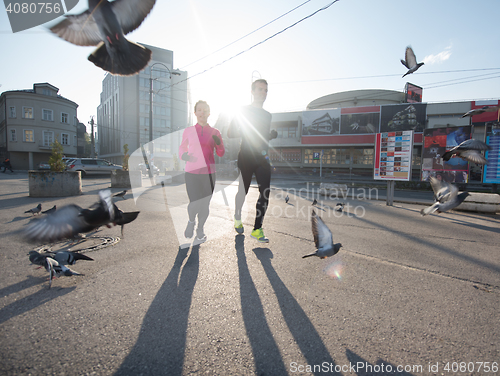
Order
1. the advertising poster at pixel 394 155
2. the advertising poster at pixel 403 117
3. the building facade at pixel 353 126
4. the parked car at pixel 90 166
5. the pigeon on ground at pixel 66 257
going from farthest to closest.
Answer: the advertising poster at pixel 403 117 → the building facade at pixel 353 126 → the parked car at pixel 90 166 → the advertising poster at pixel 394 155 → the pigeon on ground at pixel 66 257

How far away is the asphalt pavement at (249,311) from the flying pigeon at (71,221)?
0.10m

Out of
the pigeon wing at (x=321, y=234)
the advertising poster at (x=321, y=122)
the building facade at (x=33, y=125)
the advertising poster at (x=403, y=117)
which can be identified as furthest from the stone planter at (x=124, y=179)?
the advertising poster at (x=403, y=117)

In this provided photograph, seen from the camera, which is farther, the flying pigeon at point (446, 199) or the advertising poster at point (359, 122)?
the advertising poster at point (359, 122)

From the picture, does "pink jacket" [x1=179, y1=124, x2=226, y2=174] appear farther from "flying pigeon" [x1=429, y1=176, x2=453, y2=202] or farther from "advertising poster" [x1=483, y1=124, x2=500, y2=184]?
"advertising poster" [x1=483, y1=124, x2=500, y2=184]

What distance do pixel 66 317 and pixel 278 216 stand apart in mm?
4227

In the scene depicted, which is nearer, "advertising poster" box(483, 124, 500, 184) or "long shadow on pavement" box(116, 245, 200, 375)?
"long shadow on pavement" box(116, 245, 200, 375)

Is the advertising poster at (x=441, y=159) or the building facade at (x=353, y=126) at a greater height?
the building facade at (x=353, y=126)

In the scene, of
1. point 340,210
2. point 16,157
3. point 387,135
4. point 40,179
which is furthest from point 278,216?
point 16,157

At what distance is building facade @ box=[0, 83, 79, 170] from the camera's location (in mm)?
29609

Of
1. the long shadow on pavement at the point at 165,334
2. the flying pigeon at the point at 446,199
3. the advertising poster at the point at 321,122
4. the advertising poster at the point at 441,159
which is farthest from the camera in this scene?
the advertising poster at the point at 321,122

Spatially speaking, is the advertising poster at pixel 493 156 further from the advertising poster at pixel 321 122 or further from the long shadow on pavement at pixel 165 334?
the advertising poster at pixel 321 122

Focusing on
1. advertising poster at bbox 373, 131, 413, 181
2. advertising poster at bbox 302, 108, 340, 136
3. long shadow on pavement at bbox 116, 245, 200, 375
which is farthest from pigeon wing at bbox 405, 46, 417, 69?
advertising poster at bbox 302, 108, 340, 136

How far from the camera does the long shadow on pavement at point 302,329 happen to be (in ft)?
4.17

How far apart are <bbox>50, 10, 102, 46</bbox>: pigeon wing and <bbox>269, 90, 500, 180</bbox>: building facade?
97.0ft
